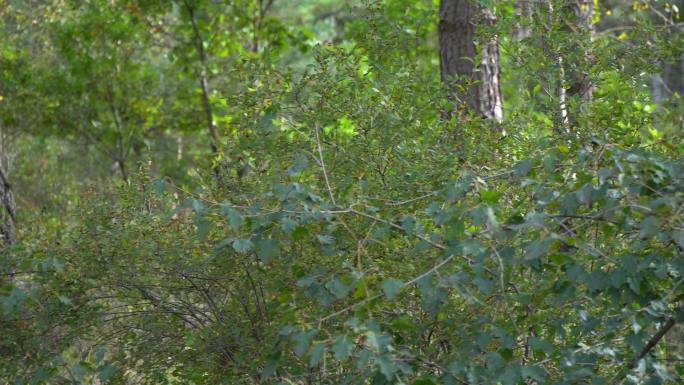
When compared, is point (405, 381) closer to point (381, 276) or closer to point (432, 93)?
point (381, 276)

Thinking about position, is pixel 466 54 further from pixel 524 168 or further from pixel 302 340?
pixel 302 340

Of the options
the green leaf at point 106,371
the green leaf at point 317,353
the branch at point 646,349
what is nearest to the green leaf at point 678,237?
the branch at point 646,349

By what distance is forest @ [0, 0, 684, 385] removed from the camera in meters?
3.14

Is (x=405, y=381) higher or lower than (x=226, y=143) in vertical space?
lower

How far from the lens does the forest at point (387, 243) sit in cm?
314

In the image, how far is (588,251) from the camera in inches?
122

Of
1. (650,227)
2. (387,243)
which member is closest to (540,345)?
(650,227)

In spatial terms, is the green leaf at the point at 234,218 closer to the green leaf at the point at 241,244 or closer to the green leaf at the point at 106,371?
the green leaf at the point at 241,244

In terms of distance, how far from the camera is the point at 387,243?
139 inches

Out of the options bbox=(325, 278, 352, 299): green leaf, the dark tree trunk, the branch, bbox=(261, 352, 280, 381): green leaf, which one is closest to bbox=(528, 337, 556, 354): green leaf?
the branch

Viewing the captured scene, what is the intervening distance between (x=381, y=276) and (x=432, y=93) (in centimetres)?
174

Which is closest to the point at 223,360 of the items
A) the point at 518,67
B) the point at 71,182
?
the point at 518,67

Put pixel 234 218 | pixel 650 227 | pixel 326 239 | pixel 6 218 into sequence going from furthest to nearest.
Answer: pixel 6 218 → pixel 326 239 → pixel 234 218 → pixel 650 227

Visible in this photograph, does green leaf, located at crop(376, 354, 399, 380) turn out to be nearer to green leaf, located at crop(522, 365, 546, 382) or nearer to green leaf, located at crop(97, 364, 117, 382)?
green leaf, located at crop(522, 365, 546, 382)
